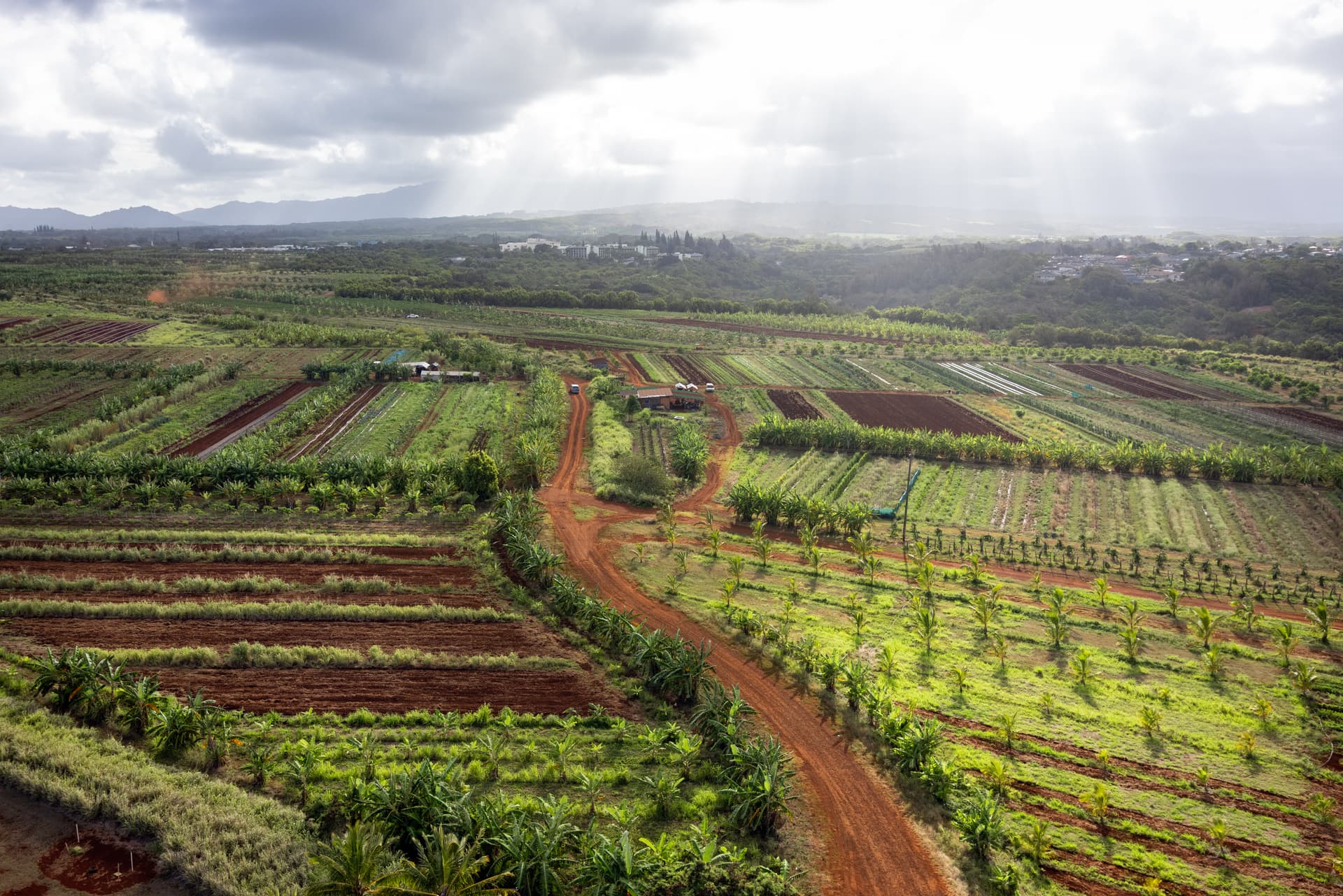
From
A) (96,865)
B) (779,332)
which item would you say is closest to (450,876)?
(96,865)

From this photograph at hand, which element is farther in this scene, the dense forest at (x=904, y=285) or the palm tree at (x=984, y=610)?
the dense forest at (x=904, y=285)

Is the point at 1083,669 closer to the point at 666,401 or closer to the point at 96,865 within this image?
the point at 96,865

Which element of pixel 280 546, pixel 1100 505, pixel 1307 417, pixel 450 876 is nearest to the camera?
pixel 450 876

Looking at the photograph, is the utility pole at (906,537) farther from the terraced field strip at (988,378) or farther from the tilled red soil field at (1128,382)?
the tilled red soil field at (1128,382)

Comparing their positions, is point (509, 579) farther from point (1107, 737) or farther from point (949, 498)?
point (949, 498)

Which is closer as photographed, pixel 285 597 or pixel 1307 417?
pixel 285 597

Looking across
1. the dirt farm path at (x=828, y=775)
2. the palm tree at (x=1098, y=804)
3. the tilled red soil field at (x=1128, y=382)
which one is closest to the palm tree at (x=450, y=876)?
the dirt farm path at (x=828, y=775)

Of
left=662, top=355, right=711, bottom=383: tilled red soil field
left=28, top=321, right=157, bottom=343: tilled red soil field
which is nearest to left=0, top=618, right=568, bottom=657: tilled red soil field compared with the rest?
left=662, top=355, right=711, bottom=383: tilled red soil field
